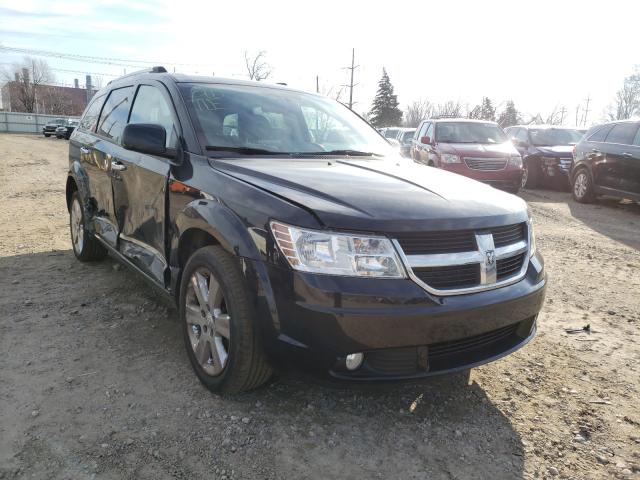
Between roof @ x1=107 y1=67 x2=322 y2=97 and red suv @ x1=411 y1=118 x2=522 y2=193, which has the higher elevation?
roof @ x1=107 y1=67 x2=322 y2=97

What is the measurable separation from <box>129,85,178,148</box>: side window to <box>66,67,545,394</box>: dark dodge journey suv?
2 cm

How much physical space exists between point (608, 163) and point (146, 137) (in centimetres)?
901

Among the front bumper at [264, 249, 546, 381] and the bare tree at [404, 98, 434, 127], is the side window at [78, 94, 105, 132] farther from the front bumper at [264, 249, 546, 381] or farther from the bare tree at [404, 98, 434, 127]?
the bare tree at [404, 98, 434, 127]

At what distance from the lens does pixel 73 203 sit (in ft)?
17.1

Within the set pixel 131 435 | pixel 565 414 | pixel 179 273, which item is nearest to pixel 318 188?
pixel 179 273

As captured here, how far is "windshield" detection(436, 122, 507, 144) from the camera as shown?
11.0m

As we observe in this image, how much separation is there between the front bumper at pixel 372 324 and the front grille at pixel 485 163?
828cm

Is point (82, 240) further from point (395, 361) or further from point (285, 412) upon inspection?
point (395, 361)

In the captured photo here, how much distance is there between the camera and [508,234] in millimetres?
2537

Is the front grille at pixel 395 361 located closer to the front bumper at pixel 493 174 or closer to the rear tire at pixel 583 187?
the front bumper at pixel 493 174

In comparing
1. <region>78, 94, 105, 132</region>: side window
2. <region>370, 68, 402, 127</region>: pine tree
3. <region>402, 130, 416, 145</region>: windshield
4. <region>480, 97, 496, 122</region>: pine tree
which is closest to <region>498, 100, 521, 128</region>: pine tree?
<region>480, 97, 496, 122</region>: pine tree

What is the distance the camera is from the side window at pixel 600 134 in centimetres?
970

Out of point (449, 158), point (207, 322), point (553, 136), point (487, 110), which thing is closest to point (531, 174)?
point (553, 136)

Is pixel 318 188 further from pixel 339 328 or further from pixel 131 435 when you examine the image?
pixel 131 435
